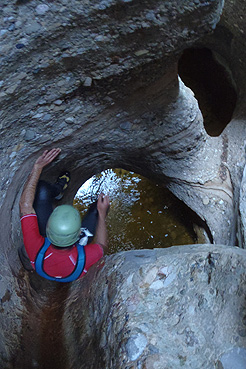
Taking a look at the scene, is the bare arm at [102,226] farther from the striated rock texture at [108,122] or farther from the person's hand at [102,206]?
the striated rock texture at [108,122]

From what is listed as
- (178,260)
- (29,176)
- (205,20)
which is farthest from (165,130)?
(178,260)

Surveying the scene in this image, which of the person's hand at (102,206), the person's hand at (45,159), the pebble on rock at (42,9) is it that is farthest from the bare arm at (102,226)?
the pebble on rock at (42,9)

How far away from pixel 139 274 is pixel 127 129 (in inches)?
44.1

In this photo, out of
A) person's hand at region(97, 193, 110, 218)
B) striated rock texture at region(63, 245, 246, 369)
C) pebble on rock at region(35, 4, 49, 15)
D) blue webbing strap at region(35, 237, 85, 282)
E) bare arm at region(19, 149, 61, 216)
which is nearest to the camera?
striated rock texture at region(63, 245, 246, 369)

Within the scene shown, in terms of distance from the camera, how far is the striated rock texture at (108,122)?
1.25 metres

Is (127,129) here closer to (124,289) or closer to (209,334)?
(124,289)

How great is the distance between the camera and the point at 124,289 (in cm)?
121

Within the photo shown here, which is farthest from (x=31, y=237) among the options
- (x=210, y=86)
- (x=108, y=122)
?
(x=210, y=86)

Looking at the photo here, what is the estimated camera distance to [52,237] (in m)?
1.56

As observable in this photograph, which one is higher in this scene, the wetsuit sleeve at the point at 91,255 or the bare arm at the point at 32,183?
the bare arm at the point at 32,183

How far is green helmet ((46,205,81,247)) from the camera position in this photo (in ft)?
5.00

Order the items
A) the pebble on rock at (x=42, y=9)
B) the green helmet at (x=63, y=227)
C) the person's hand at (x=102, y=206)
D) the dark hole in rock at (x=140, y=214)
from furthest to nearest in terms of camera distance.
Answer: the dark hole in rock at (x=140, y=214) → the person's hand at (x=102, y=206) → the green helmet at (x=63, y=227) → the pebble on rock at (x=42, y=9)

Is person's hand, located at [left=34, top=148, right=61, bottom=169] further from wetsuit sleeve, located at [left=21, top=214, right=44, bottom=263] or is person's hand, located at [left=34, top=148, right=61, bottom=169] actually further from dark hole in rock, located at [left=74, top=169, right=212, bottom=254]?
dark hole in rock, located at [left=74, top=169, right=212, bottom=254]

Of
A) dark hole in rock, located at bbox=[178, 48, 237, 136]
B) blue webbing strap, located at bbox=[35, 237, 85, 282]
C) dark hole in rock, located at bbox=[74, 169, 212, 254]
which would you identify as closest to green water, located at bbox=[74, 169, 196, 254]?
dark hole in rock, located at bbox=[74, 169, 212, 254]
